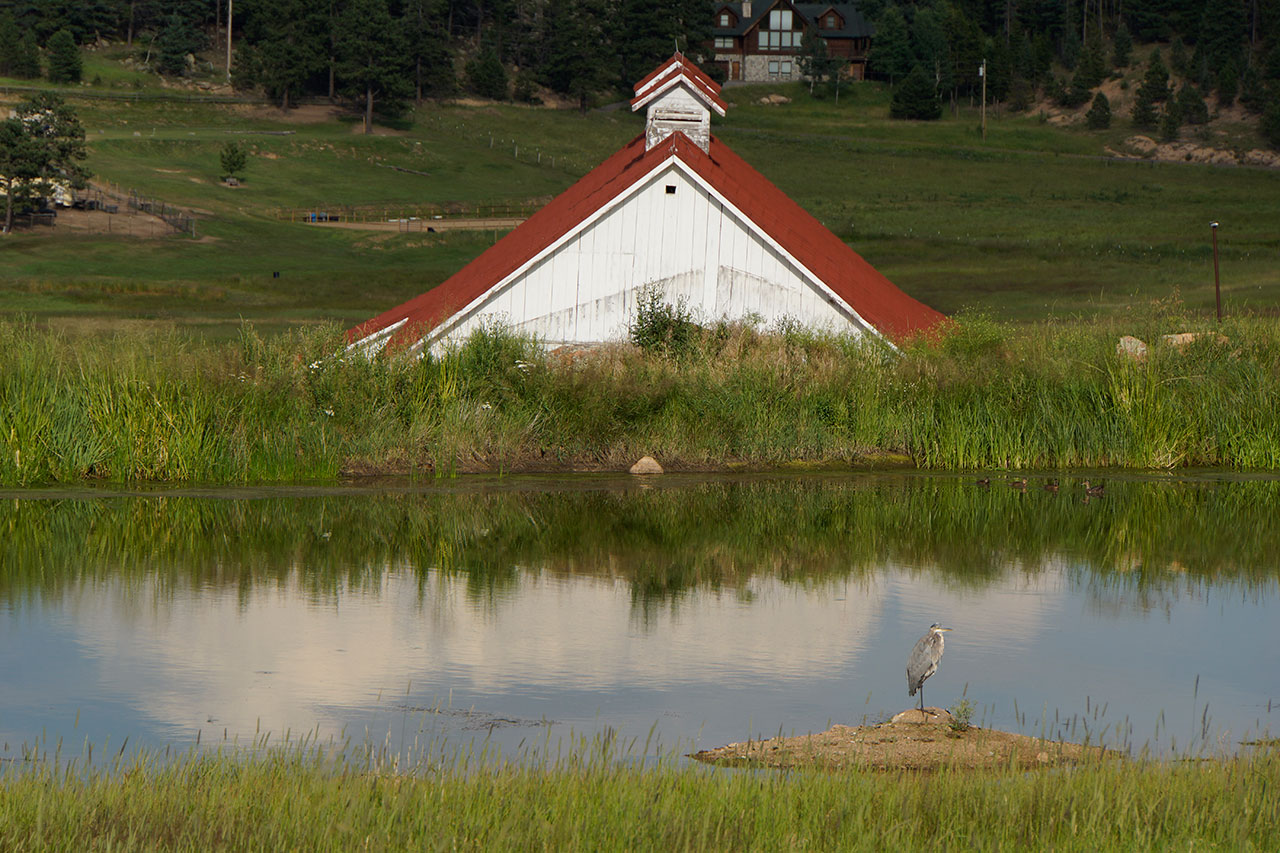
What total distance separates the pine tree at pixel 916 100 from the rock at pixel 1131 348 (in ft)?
382

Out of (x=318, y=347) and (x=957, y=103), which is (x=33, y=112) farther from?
(x=957, y=103)

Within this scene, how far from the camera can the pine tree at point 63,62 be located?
13075cm

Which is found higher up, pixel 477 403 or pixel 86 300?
pixel 86 300

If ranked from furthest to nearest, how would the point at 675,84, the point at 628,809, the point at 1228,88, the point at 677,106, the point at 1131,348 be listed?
the point at 1228,88, the point at 677,106, the point at 675,84, the point at 1131,348, the point at 628,809

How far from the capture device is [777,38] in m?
165

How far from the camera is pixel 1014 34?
162250mm

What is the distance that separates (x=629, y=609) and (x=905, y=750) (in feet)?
17.5

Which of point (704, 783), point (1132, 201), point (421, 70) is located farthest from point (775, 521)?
point (421, 70)

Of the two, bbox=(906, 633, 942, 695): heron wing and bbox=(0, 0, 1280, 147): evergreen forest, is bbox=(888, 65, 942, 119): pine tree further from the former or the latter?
bbox=(906, 633, 942, 695): heron wing

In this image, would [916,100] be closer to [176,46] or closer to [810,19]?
[810,19]

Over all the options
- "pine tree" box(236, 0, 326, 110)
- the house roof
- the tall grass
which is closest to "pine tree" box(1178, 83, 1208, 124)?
the house roof

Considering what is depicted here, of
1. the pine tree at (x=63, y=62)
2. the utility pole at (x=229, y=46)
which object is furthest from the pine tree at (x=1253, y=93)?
the pine tree at (x=63, y=62)

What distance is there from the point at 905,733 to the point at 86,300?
48483 millimetres

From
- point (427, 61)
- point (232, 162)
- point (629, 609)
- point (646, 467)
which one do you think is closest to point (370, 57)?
point (427, 61)
